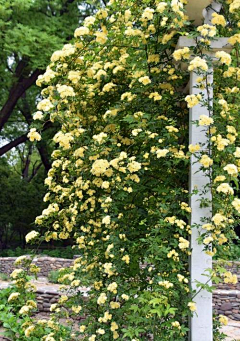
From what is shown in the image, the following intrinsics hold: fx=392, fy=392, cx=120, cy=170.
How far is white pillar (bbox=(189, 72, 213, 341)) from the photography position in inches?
91.5

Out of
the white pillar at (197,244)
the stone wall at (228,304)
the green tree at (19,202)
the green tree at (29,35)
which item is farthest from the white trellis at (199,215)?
the green tree at (19,202)

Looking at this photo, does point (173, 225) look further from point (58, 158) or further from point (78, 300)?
point (58, 158)

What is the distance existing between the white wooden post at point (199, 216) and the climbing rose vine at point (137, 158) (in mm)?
53

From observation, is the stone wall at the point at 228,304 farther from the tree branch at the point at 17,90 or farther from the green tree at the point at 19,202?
the green tree at the point at 19,202

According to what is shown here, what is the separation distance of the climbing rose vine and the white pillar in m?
0.05

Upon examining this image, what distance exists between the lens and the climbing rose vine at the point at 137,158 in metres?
2.31

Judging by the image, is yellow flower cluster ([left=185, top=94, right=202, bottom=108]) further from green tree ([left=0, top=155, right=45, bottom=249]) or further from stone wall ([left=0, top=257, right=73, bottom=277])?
green tree ([left=0, top=155, right=45, bottom=249])

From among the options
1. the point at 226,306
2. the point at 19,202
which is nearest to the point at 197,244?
the point at 226,306

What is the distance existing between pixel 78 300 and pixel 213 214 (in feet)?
3.94

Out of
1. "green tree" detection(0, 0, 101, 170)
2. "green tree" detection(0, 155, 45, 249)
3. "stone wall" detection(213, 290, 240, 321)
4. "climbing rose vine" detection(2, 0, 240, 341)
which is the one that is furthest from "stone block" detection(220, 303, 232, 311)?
"green tree" detection(0, 155, 45, 249)

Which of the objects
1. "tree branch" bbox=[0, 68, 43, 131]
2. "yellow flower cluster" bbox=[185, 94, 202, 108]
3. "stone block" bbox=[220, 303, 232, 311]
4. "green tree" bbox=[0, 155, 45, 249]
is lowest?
"stone block" bbox=[220, 303, 232, 311]

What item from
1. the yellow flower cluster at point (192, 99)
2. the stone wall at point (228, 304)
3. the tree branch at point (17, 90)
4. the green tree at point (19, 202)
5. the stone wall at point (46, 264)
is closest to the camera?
the yellow flower cluster at point (192, 99)

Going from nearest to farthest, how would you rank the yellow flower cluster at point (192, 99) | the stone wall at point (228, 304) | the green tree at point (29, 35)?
the yellow flower cluster at point (192, 99)
the stone wall at point (228, 304)
the green tree at point (29, 35)

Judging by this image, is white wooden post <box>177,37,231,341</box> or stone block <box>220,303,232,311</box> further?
stone block <box>220,303,232,311</box>
